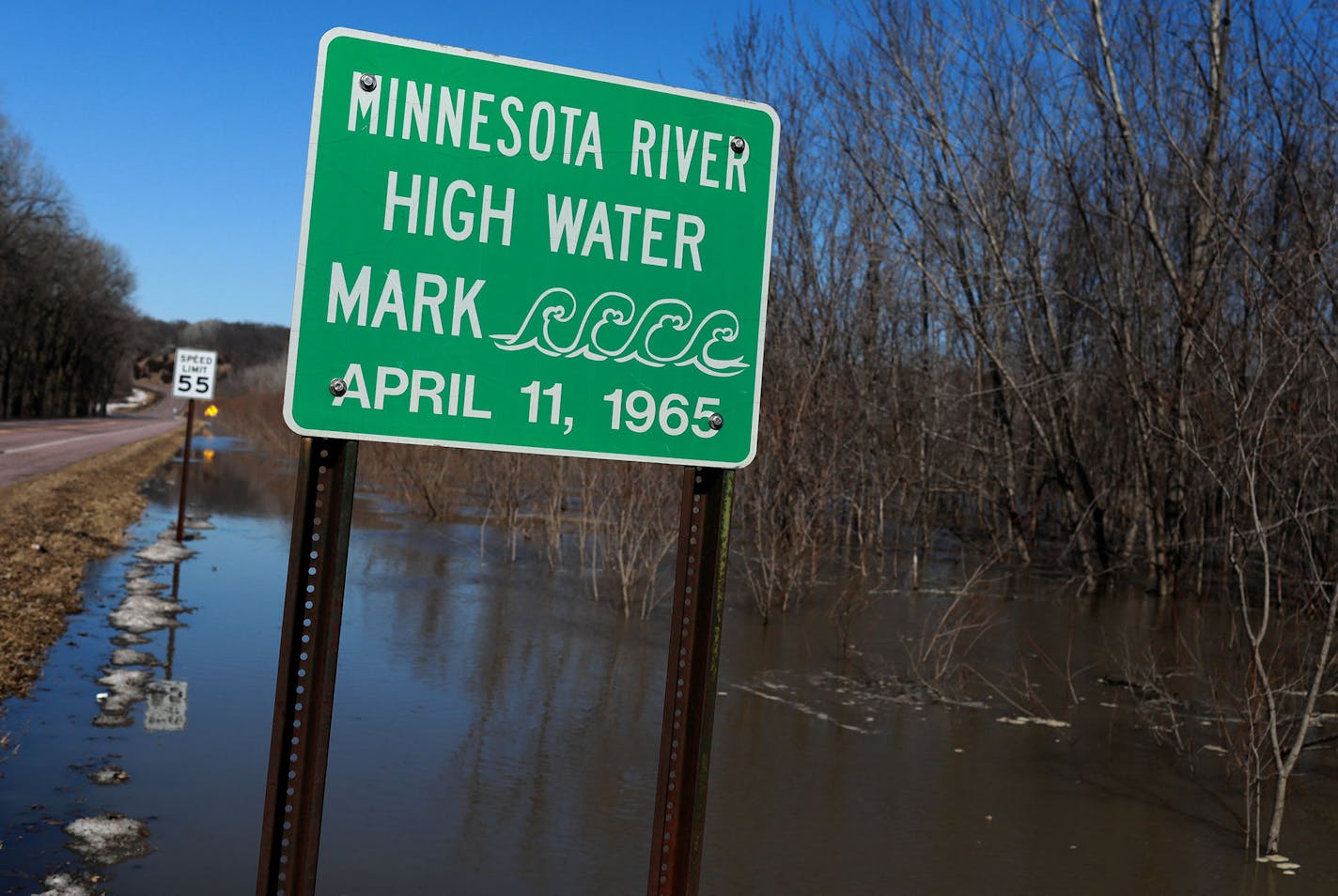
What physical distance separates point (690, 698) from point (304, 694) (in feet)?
2.55

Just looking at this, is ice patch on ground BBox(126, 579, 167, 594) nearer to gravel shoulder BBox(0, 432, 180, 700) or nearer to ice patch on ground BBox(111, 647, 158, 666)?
gravel shoulder BBox(0, 432, 180, 700)

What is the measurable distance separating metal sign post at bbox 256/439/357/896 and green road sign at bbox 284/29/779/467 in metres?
0.19

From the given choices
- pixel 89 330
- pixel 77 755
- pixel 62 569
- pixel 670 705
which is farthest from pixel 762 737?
pixel 89 330

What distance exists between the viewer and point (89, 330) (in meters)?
93.4

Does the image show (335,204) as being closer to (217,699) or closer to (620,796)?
(620,796)

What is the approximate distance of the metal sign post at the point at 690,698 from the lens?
2658 millimetres

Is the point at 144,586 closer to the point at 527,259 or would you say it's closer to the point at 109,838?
the point at 109,838

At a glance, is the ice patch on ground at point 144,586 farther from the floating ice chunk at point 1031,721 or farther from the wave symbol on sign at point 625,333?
the wave symbol on sign at point 625,333

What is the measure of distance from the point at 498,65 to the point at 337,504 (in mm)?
925

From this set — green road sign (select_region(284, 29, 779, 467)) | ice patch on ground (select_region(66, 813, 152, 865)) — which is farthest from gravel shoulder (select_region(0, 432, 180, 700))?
green road sign (select_region(284, 29, 779, 467))

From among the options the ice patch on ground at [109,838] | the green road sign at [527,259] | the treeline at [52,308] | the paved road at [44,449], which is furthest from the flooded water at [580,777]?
the treeline at [52,308]

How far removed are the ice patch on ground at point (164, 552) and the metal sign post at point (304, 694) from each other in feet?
41.1

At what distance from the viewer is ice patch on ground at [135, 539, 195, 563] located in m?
14.1

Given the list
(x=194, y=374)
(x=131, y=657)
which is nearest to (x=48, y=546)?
(x=194, y=374)
